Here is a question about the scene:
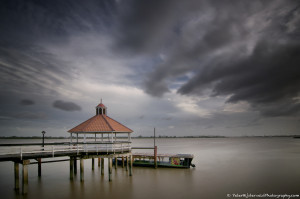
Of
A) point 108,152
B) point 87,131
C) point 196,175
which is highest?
point 87,131

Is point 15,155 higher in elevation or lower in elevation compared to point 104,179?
higher

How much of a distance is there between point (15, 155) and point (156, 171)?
1462 centimetres

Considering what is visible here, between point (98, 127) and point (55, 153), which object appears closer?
point (55, 153)

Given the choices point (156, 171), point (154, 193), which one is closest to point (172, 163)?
point (156, 171)

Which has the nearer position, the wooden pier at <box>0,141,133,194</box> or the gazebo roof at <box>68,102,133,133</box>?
the wooden pier at <box>0,141,133,194</box>

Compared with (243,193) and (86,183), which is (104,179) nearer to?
(86,183)

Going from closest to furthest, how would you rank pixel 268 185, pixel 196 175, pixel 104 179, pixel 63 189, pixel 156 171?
pixel 63 189 < pixel 268 185 < pixel 104 179 < pixel 196 175 < pixel 156 171

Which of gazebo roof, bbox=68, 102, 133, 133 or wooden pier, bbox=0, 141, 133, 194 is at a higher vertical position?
gazebo roof, bbox=68, 102, 133, 133

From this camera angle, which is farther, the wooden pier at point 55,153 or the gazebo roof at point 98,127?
the gazebo roof at point 98,127

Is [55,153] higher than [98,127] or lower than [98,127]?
lower

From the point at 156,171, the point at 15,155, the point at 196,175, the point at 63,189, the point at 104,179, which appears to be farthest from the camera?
the point at 156,171

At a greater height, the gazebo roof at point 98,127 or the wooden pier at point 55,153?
the gazebo roof at point 98,127

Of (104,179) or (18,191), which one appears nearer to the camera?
(18,191)

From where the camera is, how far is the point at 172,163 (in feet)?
79.7
